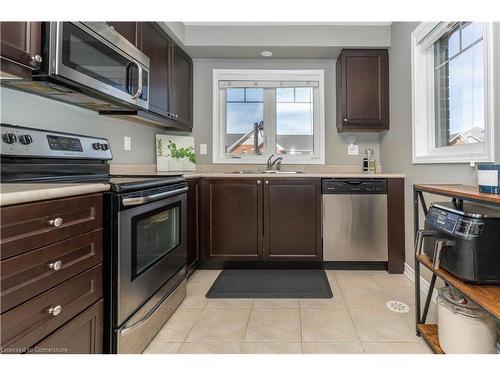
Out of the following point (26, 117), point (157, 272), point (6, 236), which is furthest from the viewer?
point (157, 272)

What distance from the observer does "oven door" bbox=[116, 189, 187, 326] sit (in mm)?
1244

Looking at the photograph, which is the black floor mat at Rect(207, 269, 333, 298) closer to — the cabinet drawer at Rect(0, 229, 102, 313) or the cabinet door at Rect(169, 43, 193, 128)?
the cabinet drawer at Rect(0, 229, 102, 313)

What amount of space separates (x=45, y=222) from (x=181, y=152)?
2.25 meters

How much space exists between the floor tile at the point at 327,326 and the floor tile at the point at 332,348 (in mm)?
36

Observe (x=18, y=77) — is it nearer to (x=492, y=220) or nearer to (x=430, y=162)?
(x=492, y=220)

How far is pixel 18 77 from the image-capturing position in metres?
1.17

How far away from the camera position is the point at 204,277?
251 cm

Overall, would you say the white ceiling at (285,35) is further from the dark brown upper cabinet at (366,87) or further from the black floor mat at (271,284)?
the black floor mat at (271,284)

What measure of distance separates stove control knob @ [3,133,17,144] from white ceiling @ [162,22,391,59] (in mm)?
2037

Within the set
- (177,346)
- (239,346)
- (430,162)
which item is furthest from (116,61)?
(430,162)

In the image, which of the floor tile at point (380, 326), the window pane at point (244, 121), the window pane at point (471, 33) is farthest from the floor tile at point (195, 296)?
the window pane at point (471, 33)

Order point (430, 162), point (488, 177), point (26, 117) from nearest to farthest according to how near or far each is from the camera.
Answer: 1. point (488, 177)
2. point (26, 117)
3. point (430, 162)

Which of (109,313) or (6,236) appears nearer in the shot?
(6,236)

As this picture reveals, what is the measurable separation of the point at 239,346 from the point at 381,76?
277 centimetres
